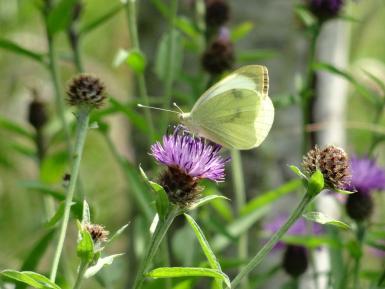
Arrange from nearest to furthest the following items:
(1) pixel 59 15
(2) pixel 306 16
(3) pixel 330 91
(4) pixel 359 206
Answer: (1) pixel 59 15
(4) pixel 359 206
(2) pixel 306 16
(3) pixel 330 91

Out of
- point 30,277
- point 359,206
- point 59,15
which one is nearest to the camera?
point 30,277

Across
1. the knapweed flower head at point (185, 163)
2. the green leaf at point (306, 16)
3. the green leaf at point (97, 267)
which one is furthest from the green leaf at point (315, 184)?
the green leaf at point (306, 16)

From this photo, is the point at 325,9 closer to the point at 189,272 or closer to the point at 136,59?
the point at 136,59

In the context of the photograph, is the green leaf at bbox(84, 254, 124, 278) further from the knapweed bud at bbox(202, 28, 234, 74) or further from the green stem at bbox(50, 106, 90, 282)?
the knapweed bud at bbox(202, 28, 234, 74)

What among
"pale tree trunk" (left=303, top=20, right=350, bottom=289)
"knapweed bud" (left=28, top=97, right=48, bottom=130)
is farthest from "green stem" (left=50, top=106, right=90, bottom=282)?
"pale tree trunk" (left=303, top=20, right=350, bottom=289)

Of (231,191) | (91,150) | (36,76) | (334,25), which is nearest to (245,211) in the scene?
(231,191)

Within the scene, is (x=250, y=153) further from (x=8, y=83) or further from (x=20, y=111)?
(x=8, y=83)

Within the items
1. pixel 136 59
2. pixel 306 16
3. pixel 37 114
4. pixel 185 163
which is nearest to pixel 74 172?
pixel 185 163
